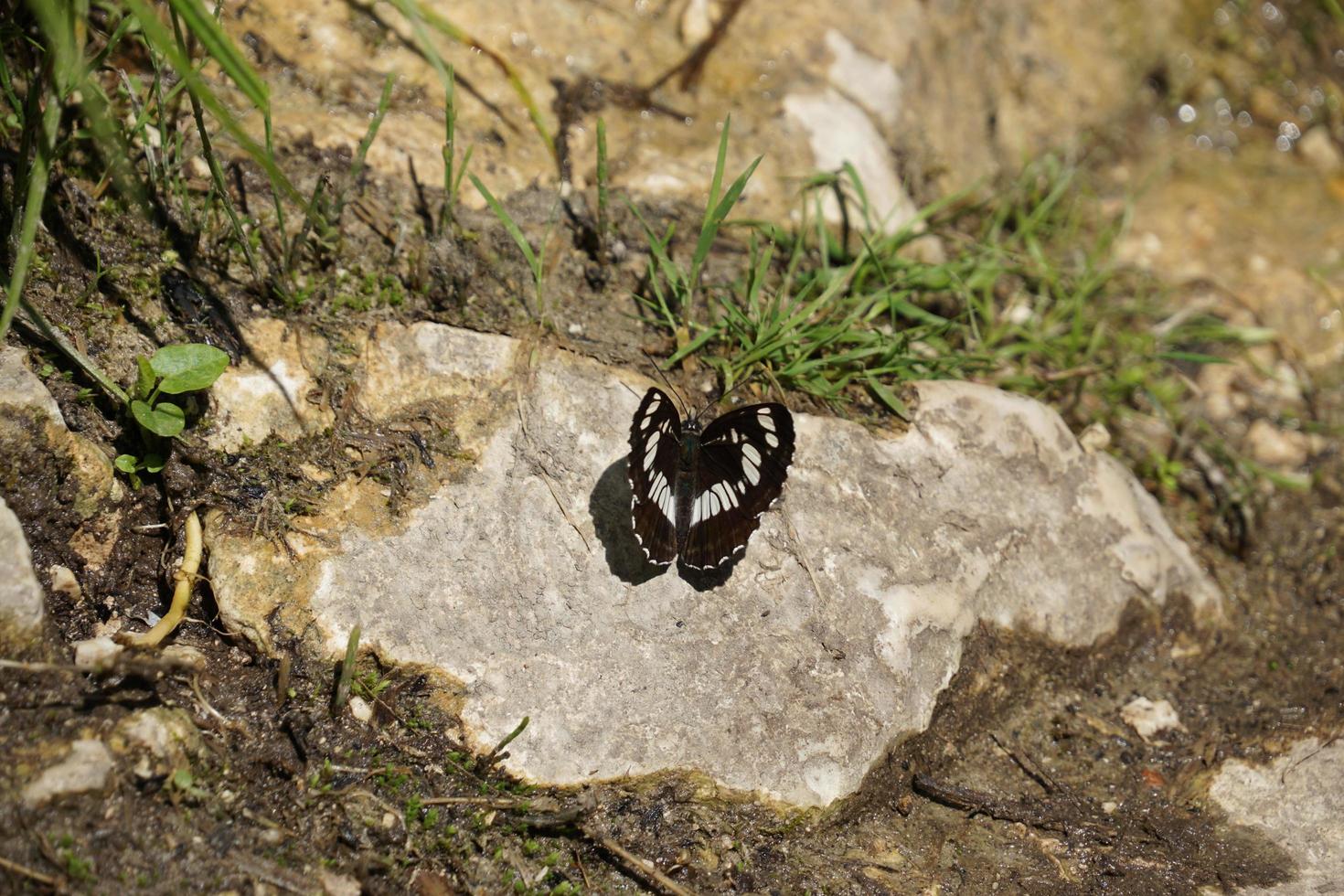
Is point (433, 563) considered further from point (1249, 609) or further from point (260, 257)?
point (1249, 609)

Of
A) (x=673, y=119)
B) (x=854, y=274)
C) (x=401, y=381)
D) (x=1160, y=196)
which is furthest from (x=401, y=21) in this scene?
(x=1160, y=196)

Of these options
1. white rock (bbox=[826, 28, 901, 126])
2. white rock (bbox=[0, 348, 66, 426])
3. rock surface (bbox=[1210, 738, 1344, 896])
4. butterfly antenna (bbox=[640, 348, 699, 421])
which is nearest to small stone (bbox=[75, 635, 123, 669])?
white rock (bbox=[0, 348, 66, 426])

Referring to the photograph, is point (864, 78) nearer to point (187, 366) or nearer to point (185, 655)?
point (187, 366)

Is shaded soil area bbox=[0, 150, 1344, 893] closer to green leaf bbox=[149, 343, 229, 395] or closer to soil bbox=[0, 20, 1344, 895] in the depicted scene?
soil bbox=[0, 20, 1344, 895]

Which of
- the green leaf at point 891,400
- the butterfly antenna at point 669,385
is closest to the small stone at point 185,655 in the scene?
the butterfly antenna at point 669,385

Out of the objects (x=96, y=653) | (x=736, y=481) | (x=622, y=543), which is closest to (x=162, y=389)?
(x=96, y=653)

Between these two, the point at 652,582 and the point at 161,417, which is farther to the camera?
the point at 652,582
